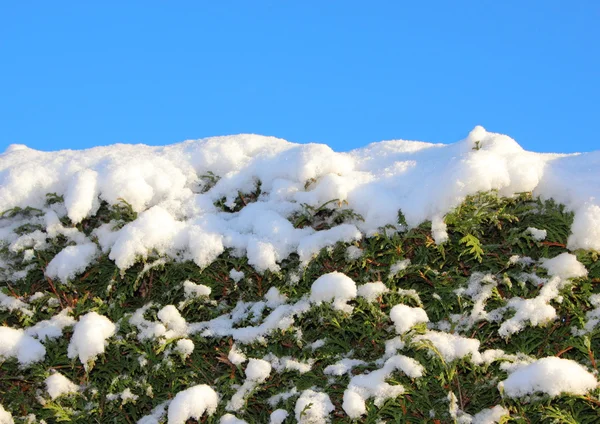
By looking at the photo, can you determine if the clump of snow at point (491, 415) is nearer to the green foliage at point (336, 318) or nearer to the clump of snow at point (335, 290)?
the green foliage at point (336, 318)

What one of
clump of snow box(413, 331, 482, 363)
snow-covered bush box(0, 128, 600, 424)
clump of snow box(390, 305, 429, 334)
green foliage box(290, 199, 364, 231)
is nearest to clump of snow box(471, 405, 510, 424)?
snow-covered bush box(0, 128, 600, 424)

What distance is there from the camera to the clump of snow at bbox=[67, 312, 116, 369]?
110 inches

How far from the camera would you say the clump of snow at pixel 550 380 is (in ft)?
7.74

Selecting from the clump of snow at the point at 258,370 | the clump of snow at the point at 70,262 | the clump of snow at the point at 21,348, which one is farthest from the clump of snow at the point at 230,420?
the clump of snow at the point at 70,262

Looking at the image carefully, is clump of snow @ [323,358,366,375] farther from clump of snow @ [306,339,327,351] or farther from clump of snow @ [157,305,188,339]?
clump of snow @ [157,305,188,339]

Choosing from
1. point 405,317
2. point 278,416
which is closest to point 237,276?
point 278,416

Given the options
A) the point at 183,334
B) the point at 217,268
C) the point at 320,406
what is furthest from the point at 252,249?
the point at 320,406

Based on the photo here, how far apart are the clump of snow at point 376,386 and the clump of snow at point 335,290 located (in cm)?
30

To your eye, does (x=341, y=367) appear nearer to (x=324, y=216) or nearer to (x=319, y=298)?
(x=319, y=298)

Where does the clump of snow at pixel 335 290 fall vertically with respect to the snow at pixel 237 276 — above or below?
below

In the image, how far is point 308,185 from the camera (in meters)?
3.29

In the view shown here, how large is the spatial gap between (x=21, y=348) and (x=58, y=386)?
260 mm

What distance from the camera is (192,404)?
2.60 m

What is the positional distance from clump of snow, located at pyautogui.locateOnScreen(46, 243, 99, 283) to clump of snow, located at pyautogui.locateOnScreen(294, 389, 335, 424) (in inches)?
50.6
